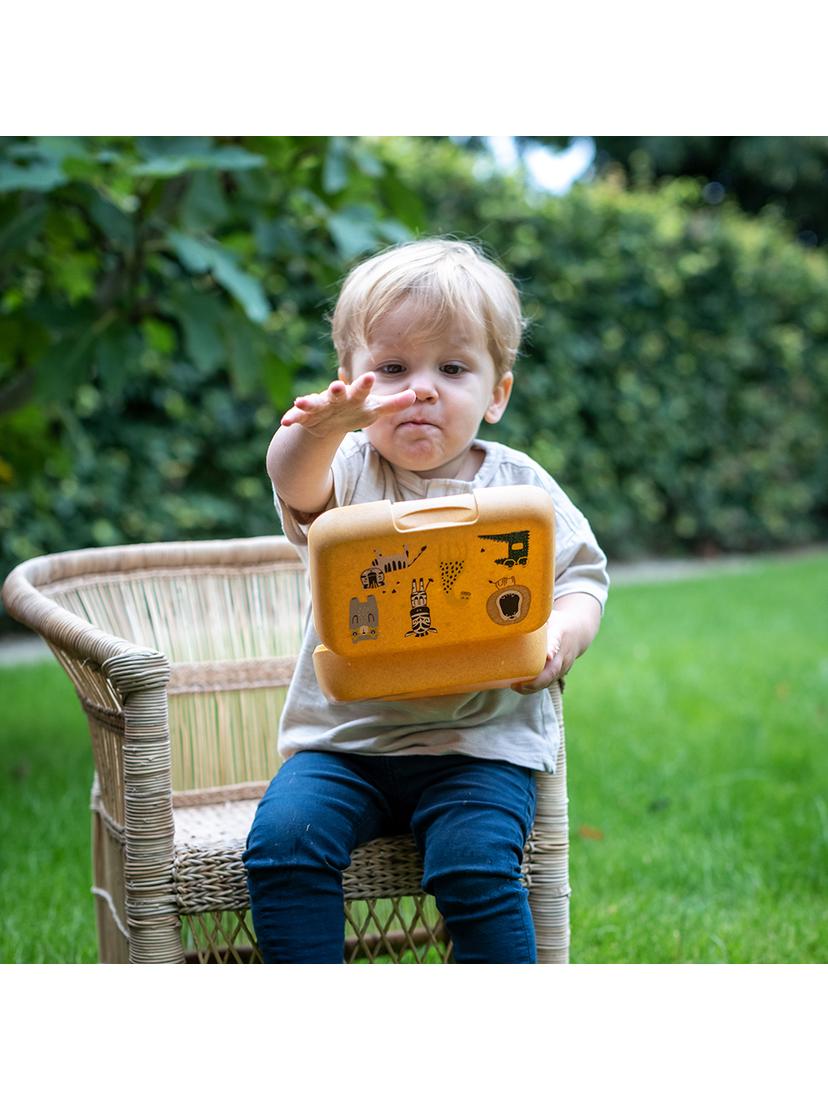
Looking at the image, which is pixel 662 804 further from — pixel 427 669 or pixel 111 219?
pixel 111 219

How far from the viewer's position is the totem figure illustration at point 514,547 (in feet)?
4.30

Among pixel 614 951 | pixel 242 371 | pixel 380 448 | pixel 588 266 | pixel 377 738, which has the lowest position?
pixel 614 951

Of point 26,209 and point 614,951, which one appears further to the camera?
point 26,209

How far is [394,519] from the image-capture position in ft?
4.21

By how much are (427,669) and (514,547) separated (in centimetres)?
17

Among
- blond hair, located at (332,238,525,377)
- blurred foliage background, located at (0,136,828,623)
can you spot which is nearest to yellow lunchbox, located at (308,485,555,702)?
blond hair, located at (332,238,525,377)

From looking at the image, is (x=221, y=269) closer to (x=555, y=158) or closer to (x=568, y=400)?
(x=568, y=400)

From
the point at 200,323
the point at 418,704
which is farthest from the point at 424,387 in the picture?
the point at 200,323

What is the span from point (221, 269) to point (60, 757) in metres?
1.43

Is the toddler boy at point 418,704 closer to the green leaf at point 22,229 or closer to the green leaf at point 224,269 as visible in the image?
the green leaf at point 224,269

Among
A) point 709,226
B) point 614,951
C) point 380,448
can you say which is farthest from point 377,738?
point 709,226

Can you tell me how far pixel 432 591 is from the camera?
4.34 ft

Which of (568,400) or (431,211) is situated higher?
(431,211)

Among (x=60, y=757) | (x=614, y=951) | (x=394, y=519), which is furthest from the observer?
(x=60, y=757)
